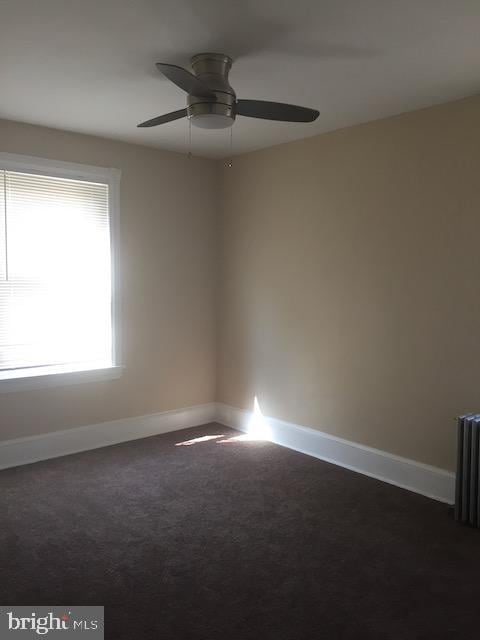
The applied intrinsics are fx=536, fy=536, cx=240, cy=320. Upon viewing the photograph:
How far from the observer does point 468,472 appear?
3.15m

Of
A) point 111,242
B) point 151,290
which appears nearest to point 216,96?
point 111,242

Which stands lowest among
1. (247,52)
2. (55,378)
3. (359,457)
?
(359,457)

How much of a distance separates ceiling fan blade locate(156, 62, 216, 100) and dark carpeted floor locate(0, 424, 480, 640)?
2.33 metres

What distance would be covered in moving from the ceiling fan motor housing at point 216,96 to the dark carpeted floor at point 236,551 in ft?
7.39

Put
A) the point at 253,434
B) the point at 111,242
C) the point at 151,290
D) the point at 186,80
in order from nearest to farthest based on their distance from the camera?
the point at 186,80 < the point at 111,242 < the point at 151,290 < the point at 253,434

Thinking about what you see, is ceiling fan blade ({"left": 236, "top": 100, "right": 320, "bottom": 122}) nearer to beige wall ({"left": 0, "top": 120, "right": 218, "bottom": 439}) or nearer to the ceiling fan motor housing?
the ceiling fan motor housing

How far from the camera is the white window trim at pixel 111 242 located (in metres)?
4.00

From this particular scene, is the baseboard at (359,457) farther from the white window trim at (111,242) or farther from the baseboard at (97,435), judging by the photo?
the white window trim at (111,242)

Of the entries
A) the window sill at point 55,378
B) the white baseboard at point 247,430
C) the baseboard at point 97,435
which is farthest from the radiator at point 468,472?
the window sill at point 55,378

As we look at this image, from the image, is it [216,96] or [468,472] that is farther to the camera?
[468,472]

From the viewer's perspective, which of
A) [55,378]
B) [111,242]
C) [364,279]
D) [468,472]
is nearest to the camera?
[468,472]

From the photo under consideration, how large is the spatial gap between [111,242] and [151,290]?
1.88 ft

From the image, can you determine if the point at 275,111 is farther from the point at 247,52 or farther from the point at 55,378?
the point at 55,378

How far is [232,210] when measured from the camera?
509 centimetres
